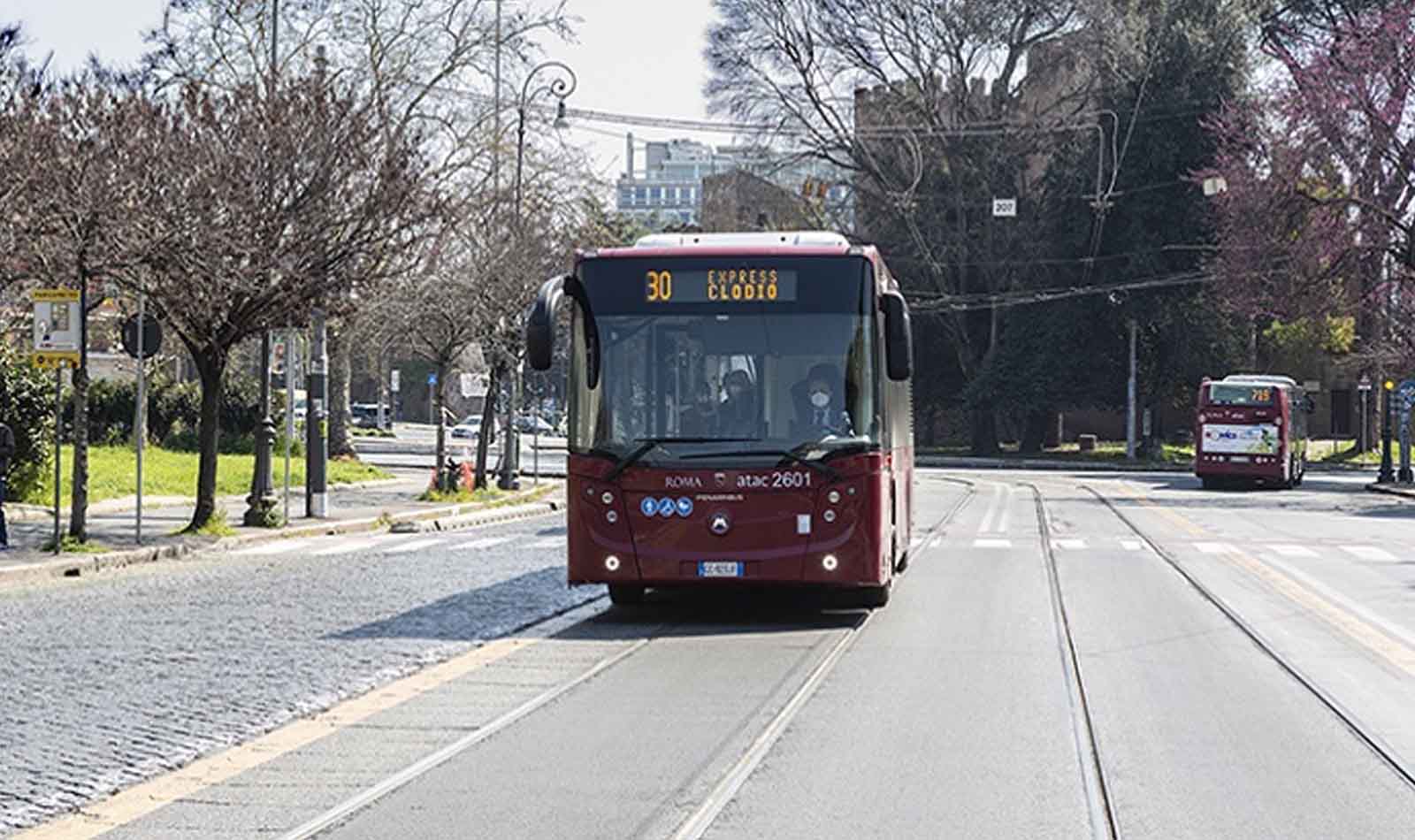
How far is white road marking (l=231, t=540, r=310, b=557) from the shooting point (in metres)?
24.8

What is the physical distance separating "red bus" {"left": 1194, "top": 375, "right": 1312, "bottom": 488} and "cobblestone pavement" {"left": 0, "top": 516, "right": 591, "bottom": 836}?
98.4 feet

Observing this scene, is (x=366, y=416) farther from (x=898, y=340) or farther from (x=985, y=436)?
(x=898, y=340)

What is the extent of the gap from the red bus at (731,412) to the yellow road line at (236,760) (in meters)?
2.43

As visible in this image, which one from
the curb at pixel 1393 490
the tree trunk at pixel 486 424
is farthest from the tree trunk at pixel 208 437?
the curb at pixel 1393 490

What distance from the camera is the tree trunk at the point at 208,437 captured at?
26281 millimetres

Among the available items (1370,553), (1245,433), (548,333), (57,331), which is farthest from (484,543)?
(1245,433)

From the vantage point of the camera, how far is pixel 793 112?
65.3 metres

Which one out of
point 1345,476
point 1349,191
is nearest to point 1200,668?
point 1349,191

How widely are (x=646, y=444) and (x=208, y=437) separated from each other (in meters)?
12.2

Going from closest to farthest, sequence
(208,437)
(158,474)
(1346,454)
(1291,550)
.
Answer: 1. (208,437)
2. (1291,550)
3. (158,474)
4. (1346,454)

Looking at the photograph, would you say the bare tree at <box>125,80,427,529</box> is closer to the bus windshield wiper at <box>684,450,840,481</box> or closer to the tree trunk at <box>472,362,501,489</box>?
the bus windshield wiper at <box>684,450,840,481</box>

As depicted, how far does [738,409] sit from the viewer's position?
15.9 m

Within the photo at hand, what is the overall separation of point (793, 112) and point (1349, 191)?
883 inches

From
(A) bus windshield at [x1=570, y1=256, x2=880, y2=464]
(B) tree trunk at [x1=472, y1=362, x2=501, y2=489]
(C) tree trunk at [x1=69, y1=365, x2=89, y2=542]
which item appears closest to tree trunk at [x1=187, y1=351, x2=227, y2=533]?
(C) tree trunk at [x1=69, y1=365, x2=89, y2=542]
